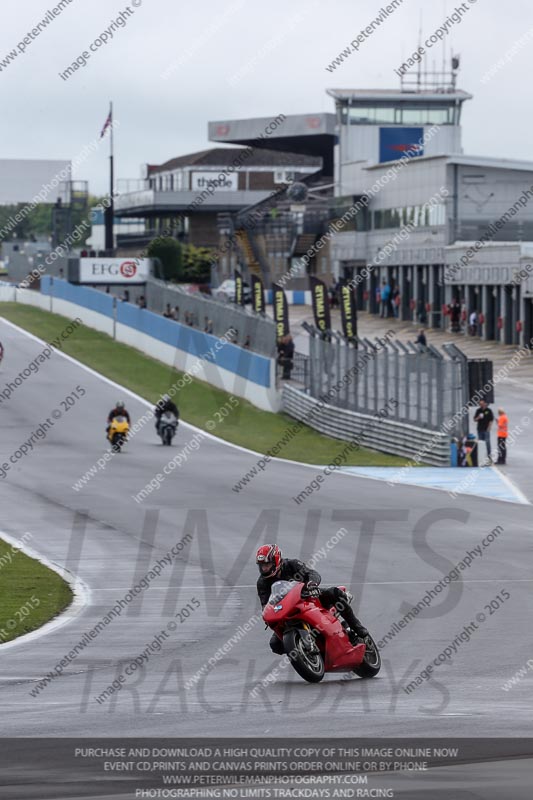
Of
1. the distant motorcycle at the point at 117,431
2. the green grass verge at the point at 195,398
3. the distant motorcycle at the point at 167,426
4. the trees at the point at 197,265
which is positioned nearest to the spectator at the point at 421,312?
the green grass verge at the point at 195,398

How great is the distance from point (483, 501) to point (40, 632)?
13.6m

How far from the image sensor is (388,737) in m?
8.98

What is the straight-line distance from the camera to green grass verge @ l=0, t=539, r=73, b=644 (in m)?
15.0

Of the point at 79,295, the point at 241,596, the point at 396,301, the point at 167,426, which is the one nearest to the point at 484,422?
the point at 167,426

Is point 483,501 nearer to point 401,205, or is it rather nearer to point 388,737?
point 388,737

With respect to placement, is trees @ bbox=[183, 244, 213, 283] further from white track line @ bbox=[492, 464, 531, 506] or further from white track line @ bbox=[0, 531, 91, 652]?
white track line @ bbox=[0, 531, 91, 652]

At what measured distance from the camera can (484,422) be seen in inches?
1298

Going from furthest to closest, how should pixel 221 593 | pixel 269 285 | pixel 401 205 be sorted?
pixel 269 285 < pixel 401 205 < pixel 221 593

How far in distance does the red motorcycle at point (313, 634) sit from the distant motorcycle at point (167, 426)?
984 inches

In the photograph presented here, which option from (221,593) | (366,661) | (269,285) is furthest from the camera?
(269,285)

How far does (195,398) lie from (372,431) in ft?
34.9

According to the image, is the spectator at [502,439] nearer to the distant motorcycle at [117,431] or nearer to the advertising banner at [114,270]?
the distant motorcycle at [117,431]

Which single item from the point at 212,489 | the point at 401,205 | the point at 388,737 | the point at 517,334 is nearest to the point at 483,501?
the point at 212,489

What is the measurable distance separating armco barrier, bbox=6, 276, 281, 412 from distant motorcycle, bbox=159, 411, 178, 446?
297 inches
